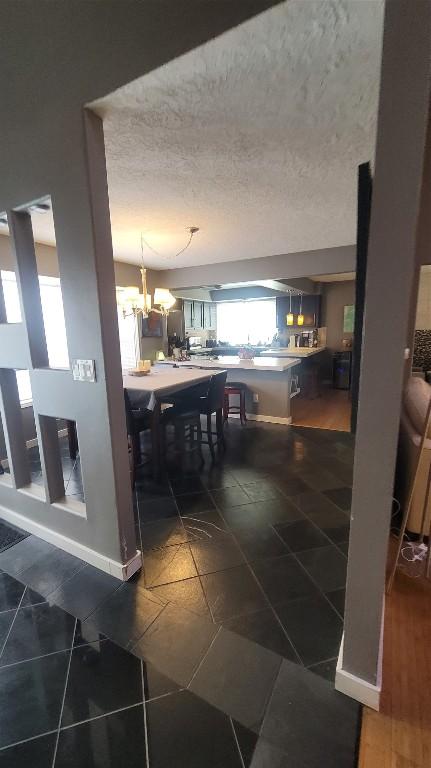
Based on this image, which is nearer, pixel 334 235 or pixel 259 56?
Result: pixel 259 56

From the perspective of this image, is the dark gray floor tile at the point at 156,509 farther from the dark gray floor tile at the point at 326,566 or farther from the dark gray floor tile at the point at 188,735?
the dark gray floor tile at the point at 188,735

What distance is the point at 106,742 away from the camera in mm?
1060

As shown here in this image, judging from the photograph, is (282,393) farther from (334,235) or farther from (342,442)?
(334,235)

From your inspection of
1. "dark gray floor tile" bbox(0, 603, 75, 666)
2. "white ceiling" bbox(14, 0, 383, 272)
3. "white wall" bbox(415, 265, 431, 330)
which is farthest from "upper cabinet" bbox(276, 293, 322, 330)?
"dark gray floor tile" bbox(0, 603, 75, 666)

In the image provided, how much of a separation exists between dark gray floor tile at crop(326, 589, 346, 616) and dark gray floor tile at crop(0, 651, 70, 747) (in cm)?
124

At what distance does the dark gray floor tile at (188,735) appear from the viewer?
100 centimetres

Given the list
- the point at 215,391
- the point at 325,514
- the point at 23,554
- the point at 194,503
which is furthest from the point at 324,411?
the point at 23,554

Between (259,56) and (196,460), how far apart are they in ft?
9.84

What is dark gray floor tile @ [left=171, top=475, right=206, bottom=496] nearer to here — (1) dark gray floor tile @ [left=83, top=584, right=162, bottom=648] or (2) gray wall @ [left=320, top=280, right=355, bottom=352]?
(1) dark gray floor tile @ [left=83, top=584, right=162, bottom=648]

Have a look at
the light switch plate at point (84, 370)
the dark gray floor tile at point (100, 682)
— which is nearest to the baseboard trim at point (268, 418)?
the light switch plate at point (84, 370)

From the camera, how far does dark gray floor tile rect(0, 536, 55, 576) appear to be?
1.88 meters

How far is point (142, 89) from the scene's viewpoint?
51.3 inches

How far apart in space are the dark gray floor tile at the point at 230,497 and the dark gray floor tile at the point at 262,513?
0.06 m

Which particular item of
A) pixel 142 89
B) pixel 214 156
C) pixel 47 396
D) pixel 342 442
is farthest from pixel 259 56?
pixel 342 442
